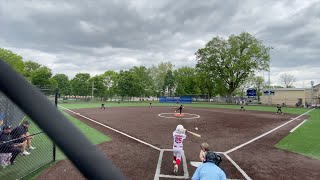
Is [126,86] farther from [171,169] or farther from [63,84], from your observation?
[171,169]

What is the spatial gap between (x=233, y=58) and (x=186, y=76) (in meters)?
42.0

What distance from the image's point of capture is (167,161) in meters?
11.9

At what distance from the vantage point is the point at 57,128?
0.92 metres

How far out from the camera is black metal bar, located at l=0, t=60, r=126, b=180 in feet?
2.90

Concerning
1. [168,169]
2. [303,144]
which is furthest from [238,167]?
[303,144]

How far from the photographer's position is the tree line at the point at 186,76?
2970 inches

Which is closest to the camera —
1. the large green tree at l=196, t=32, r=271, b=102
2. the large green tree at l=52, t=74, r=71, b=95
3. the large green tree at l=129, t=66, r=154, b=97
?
the large green tree at l=196, t=32, r=271, b=102

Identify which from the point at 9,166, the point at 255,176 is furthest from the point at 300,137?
the point at 9,166

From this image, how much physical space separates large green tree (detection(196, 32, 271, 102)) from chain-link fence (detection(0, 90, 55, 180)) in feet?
219

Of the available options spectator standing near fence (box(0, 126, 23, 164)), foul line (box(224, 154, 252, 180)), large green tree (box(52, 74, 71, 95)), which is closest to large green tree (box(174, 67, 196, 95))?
large green tree (box(52, 74, 71, 95))

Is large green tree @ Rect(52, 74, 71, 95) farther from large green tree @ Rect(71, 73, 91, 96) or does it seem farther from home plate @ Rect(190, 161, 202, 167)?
home plate @ Rect(190, 161, 202, 167)

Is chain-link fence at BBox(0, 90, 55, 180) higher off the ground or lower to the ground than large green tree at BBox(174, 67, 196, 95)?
lower

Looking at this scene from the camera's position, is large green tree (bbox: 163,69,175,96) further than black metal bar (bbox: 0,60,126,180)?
Yes

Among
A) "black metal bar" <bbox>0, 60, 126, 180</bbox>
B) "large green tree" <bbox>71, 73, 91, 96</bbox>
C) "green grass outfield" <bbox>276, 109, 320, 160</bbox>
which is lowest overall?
"green grass outfield" <bbox>276, 109, 320, 160</bbox>
